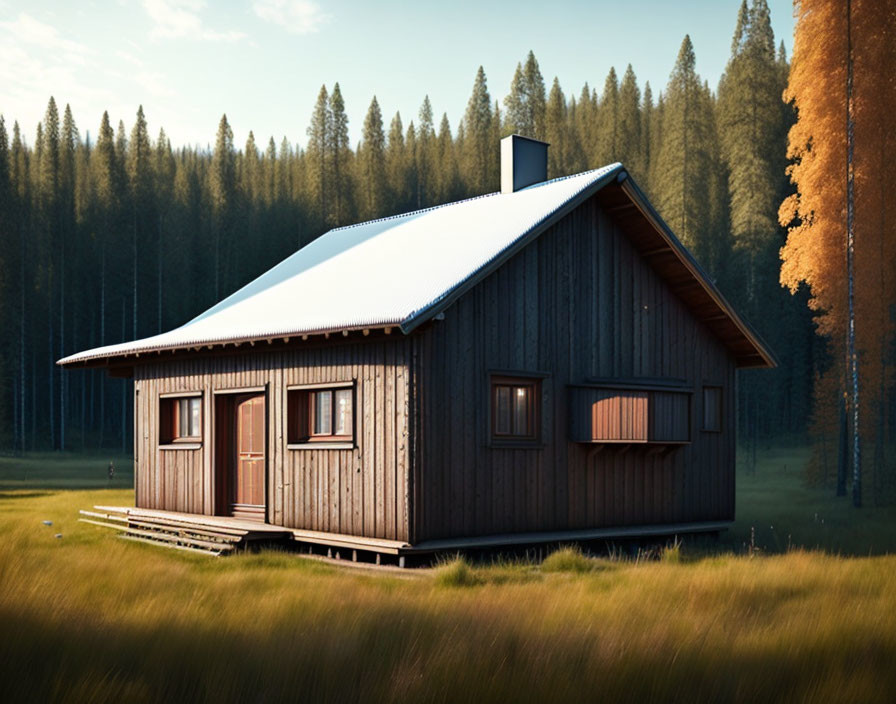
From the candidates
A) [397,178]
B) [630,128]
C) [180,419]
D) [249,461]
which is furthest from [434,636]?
[397,178]

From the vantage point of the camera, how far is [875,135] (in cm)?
2422

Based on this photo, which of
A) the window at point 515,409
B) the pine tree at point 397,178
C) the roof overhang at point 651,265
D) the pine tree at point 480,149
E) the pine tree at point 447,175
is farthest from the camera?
the pine tree at point 447,175

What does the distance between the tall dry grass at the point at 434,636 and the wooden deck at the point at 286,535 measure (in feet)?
6.04

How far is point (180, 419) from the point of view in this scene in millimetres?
17328

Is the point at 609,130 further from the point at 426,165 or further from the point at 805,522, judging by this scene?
the point at 805,522

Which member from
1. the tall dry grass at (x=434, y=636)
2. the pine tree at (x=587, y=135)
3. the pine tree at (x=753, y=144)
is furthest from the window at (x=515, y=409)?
the pine tree at (x=587, y=135)

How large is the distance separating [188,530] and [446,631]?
862 cm

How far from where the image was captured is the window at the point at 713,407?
1728 cm

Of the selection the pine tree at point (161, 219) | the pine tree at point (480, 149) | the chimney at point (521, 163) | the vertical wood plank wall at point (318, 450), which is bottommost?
the vertical wood plank wall at point (318, 450)

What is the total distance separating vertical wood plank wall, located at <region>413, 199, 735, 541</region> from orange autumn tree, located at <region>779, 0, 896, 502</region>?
330 inches

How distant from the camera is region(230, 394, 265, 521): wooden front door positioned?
15695mm

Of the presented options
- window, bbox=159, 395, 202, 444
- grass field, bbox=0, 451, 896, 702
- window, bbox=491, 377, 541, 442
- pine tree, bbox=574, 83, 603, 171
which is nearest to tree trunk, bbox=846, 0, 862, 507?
window, bbox=491, 377, 541, 442

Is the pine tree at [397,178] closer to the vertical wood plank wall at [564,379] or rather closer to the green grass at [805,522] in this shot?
the green grass at [805,522]

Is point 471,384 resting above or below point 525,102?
below
